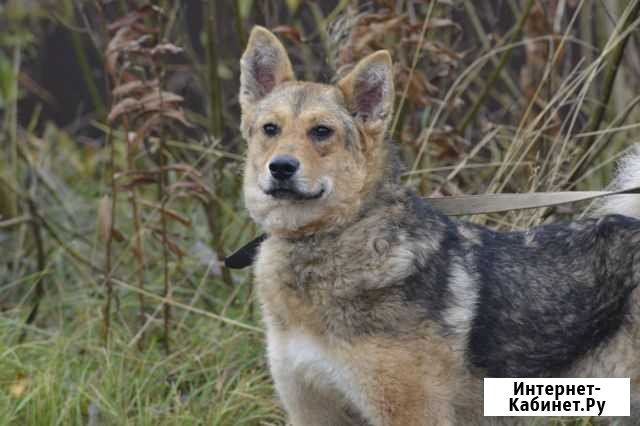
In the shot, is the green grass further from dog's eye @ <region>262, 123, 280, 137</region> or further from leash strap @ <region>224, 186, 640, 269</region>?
dog's eye @ <region>262, 123, 280, 137</region>

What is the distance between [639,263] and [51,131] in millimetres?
5375

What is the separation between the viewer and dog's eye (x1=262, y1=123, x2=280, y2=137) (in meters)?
3.61

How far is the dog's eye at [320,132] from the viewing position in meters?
3.56

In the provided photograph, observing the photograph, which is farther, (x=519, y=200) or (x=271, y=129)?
(x=519, y=200)

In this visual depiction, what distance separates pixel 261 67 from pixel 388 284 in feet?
3.24

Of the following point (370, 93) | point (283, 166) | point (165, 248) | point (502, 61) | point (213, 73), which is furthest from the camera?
point (213, 73)

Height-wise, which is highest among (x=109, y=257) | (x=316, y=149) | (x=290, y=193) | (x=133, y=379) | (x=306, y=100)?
(x=306, y=100)

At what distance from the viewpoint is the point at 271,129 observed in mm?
3627

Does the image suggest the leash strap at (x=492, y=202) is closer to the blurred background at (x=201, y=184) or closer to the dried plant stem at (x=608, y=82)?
the blurred background at (x=201, y=184)

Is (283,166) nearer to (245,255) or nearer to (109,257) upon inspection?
(245,255)

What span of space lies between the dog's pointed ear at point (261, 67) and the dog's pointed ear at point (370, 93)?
0.27m

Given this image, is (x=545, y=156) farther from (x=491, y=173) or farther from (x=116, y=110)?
(x=116, y=110)

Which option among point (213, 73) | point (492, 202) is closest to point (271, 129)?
point (492, 202)

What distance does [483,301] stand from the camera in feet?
11.8
